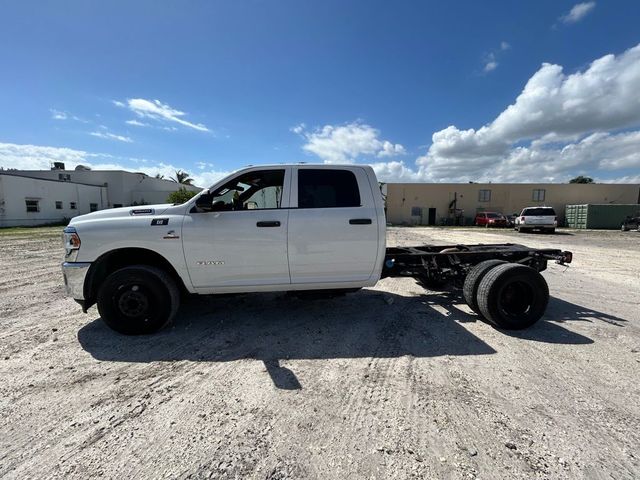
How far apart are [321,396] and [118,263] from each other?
3.23 meters

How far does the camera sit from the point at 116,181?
134 feet

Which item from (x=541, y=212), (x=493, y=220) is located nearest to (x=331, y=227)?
(x=541, y=212)

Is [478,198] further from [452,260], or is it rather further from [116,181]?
[116,181]

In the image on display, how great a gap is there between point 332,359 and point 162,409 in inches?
64.4

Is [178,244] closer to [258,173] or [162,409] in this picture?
[258,173]

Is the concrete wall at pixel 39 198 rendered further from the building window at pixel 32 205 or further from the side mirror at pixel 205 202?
the side mirror at pixel 205 202

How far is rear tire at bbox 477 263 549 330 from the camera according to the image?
396 centimetres

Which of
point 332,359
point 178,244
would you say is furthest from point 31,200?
point 332,359

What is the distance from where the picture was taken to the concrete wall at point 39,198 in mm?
25688

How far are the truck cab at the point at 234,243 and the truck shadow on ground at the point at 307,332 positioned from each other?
407 mm

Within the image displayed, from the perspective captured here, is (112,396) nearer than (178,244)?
Yes

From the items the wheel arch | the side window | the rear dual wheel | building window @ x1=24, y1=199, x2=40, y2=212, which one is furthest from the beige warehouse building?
building window @ x1=24, y1=199, x2=40, y2=212

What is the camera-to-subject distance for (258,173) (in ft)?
13.2

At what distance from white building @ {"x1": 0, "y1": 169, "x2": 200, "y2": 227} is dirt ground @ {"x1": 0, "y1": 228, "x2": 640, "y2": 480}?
3177 cm
